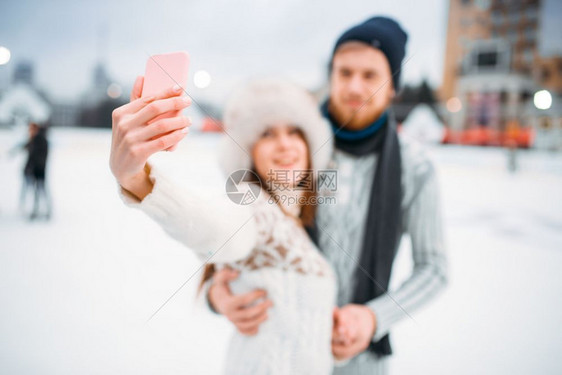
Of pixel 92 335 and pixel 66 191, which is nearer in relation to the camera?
pixel 92 335

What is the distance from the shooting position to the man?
0.53m

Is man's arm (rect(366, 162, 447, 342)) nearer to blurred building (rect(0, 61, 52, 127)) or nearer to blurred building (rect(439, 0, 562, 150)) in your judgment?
blurred building (rect(439, 0, 562, 150))

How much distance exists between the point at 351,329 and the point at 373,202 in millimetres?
216

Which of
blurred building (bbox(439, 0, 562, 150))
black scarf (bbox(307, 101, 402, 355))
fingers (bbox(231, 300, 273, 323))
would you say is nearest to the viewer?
fingers (bbox(231, 300, 273, 323))

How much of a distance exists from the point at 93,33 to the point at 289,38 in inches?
22.0

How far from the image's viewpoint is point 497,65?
1.34 m

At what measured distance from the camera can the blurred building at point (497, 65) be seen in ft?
3.80

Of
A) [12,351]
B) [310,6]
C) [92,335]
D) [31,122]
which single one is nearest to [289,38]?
[310,6]

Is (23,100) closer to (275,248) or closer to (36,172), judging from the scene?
(36,172)

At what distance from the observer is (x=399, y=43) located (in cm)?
53

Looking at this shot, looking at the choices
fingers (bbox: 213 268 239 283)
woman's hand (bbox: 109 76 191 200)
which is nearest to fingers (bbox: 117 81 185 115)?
woman's hand (bbox: 109 76 191 200)

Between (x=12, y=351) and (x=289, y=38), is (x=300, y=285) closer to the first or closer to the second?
(x=289, y=38)

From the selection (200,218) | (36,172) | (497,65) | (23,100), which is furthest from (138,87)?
(36,172)

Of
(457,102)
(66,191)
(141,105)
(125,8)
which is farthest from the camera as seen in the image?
(66,191)
